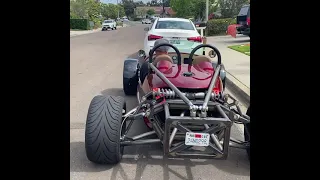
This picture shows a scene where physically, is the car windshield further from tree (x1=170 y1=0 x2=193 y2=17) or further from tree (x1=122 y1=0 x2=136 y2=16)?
tree (x1=122 y1=0 x2=136 y2=16)

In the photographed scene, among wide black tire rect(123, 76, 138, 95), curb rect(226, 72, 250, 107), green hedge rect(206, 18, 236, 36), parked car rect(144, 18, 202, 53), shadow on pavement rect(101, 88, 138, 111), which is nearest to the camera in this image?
shadow on pavement rect(101, 88, 138, 111)

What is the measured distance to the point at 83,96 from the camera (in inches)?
284

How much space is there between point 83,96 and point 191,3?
1486 inches

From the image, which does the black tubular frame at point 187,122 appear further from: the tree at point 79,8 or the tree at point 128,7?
the tree at point 128,7

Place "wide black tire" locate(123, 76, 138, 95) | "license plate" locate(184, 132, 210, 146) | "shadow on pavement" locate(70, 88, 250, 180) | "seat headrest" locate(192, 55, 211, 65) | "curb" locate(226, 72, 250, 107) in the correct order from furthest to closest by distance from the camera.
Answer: "curb" locate(226, 72, 250, 107)
"wide black tire" locate(123, 76, 138, 95)
"seat headrest" locate(192, 55, 211, 65)
"shadow on pavement" locate(70, 88, 250, 180)
"license plate" locate(184, 132, 210, 146)

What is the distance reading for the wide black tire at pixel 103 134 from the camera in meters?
3.63

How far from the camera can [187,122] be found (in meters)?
3.26

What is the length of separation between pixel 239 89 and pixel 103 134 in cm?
475

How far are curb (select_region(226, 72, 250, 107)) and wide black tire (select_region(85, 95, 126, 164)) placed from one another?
3.67 m

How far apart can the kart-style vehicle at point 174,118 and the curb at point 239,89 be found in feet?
9.29

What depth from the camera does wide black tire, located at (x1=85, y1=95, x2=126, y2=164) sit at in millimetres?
3633

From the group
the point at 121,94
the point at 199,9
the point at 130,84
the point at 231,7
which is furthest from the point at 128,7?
the point at 130,84

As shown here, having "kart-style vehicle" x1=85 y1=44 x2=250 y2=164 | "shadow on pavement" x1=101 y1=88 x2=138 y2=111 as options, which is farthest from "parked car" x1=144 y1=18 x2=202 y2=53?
"kart-style vehicle" x1=85 y1=44 x2=250 y2=164
